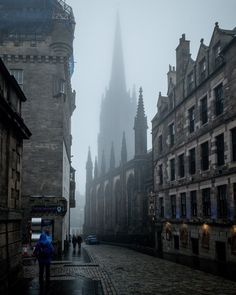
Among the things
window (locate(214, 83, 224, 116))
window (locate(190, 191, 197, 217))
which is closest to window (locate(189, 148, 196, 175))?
window (locate(190, 191, 197, 217))

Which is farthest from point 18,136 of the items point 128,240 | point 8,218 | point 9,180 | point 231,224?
point 128,240

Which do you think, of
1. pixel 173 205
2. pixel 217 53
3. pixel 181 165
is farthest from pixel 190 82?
pixel 173 205

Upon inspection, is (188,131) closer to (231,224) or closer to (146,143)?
(231,224)

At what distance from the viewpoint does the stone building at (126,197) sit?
53.8 m

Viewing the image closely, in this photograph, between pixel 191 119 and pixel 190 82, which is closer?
pixel 191 119

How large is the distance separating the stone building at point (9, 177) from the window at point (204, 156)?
13852 mm

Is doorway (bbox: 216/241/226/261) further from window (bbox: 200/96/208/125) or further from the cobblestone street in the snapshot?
window (bbox: 200/96/208/125)

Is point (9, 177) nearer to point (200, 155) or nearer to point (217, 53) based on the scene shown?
point (200, 155)

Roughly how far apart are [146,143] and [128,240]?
13.7m

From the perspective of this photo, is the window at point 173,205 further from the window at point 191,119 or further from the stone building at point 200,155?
the window at point 191,119

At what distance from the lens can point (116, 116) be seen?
162 meters

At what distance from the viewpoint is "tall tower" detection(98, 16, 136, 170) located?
153625mm

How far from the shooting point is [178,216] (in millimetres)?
32656

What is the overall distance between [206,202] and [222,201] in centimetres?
260
